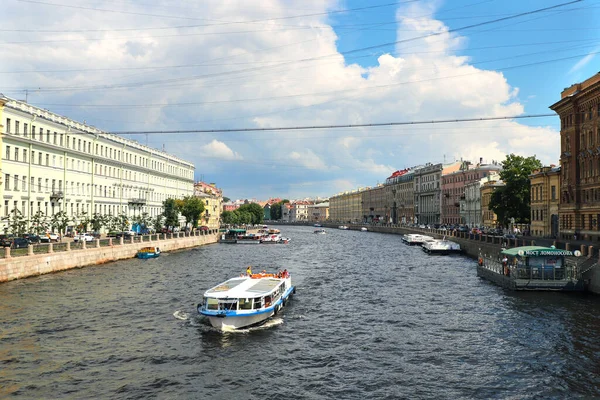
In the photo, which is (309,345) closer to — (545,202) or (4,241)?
(4,241)

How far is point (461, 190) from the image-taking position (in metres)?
136

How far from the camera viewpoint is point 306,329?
2602 cm

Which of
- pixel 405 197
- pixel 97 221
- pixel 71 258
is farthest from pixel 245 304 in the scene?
pixel 405 197

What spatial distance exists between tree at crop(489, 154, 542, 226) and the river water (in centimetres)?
4770

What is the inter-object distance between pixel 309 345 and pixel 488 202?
288 feet

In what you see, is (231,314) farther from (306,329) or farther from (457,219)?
(457,219)

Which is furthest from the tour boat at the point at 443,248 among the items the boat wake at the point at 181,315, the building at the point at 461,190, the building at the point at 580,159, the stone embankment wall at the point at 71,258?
the boat wake at the point at 181,315

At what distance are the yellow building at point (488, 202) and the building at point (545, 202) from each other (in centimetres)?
2623

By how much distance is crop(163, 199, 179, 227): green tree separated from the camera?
9950 centimetres

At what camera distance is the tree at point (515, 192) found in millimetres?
81000

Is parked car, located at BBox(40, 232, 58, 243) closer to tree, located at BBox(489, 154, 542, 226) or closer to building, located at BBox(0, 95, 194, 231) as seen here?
building, located at BBox(0, 95, 194, 231)

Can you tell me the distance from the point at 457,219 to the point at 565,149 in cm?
8065

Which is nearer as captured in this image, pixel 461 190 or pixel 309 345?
pixel 309 345

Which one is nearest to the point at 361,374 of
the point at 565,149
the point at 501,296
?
the point at 501,296
